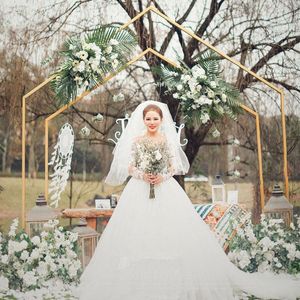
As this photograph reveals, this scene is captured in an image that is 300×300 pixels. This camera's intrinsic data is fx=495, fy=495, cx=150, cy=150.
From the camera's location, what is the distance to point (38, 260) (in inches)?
167

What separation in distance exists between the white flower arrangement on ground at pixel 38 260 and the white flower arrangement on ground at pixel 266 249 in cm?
142

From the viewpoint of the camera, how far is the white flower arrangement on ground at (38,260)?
418 centimetres

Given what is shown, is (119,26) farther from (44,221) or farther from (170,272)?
(170,272)

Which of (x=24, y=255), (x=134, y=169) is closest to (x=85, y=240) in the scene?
(x=24, y=255)

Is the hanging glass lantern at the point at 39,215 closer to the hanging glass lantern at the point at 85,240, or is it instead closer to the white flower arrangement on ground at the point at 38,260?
the white flower arrangement on ground at the point at 38,260

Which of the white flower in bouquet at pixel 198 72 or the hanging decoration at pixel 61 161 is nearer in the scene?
the white flower in bouquet at pixel 198 72

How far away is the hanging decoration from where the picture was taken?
4.69m

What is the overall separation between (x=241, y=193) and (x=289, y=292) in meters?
1.21

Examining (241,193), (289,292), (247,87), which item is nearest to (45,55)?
(247,87)

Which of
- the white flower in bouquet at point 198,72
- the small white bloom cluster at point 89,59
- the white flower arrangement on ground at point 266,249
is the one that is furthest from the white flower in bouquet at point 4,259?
the white flower in bouquet at point 198,72

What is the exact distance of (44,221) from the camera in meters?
4.45

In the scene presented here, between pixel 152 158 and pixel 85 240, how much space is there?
1.07 m

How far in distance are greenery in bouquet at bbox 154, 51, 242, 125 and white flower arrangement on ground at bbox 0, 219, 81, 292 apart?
1554 mm

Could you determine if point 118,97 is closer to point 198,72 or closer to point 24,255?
point 198,72
